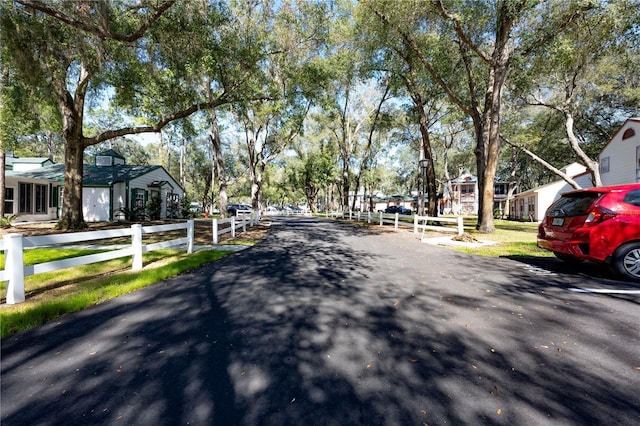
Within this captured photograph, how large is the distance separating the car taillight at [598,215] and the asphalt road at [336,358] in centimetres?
117

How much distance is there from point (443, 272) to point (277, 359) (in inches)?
190

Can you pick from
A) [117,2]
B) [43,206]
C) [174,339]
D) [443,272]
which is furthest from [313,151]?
[174,339]

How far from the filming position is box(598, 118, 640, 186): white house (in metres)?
17.5

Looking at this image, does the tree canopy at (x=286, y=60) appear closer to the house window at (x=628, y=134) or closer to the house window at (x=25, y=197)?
the house window at (x=628, y=134)

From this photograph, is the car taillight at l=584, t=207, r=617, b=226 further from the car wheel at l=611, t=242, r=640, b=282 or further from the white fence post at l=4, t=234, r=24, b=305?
the white fence post at l=4, t=234, r=24, b=305

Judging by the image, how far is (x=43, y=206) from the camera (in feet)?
70.5

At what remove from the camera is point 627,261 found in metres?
5.43

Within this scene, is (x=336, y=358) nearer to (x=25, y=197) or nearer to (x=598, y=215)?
(x=598, y=215)

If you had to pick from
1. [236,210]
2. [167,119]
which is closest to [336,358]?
[167,119]

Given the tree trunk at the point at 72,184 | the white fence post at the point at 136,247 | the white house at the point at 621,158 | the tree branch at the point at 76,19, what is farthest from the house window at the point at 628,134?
the tree trunk at the point at 72,184

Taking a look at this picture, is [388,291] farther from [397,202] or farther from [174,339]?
[397,202]

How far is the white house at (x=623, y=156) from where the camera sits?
1748 centimetres

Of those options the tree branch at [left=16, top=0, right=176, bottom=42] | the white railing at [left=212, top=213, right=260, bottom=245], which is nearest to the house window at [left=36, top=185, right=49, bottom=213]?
the white railing at [left=212, top=213, right=260, bottom=245]

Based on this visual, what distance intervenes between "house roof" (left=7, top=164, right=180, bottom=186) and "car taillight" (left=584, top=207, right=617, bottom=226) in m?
26.3
